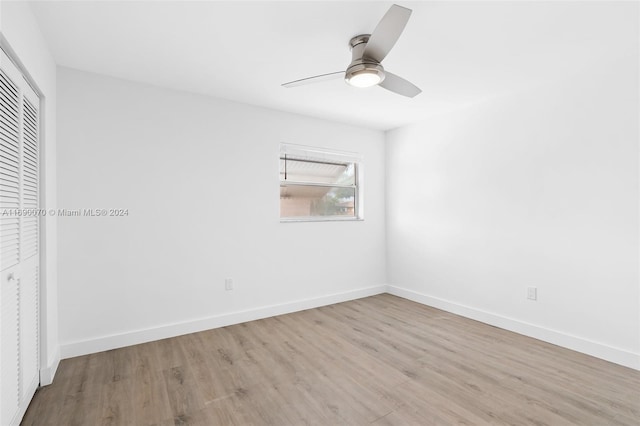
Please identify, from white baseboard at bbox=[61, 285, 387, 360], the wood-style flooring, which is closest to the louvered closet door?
the wood-style flooring

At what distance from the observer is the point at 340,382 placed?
2.15 m

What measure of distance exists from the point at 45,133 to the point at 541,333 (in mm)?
4345

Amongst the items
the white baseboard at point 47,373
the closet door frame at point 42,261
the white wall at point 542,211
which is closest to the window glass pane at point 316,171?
the white wall at point 542,211

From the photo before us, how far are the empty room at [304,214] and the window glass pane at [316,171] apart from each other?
0.17ft

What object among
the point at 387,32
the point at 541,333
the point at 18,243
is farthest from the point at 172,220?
the point at 541,333

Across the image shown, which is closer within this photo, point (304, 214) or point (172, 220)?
point (172, 220)

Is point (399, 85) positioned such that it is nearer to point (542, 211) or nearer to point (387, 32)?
point (387, 32)

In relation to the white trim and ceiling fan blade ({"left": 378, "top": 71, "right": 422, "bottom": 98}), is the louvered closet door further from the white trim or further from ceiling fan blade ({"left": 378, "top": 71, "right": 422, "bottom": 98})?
ceiling fan blade ({"left": 378, "top": 71, "right": 422, "bottom": 98})

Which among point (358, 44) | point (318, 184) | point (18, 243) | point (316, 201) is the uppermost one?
point (358, 44)

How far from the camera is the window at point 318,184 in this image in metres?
3.75

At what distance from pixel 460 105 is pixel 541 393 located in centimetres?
276

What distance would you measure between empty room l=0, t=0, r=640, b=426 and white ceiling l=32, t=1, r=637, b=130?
0.06 feet

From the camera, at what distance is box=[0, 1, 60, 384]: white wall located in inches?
63.8

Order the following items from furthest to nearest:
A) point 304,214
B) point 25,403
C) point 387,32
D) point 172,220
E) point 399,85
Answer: point 304,214
point 172,220
point 399,85
point 25,403
point 387,32
